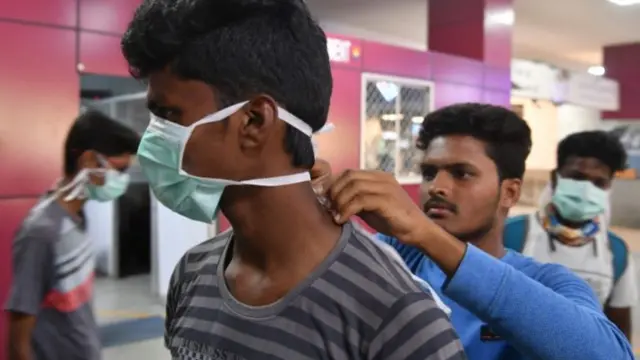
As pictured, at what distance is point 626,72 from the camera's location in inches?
456

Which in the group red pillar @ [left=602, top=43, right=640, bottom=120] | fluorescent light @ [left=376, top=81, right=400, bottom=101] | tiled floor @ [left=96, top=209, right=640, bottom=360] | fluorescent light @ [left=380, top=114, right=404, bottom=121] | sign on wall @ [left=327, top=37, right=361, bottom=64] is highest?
red pillar @ [left=602, top=43, right=640, bottom=120]

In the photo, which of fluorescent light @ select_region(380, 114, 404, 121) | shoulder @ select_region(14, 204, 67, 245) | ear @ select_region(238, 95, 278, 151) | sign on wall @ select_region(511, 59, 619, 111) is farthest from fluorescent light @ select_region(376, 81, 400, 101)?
ear @ select_region(238, 95, 278, 151)

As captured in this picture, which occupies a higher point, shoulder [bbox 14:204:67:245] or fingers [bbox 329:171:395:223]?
fingers [bbox 329:171:395:223]

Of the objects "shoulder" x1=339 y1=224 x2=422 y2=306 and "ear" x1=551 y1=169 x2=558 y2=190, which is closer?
"shoulder" x1=339 y1=224 x2=422 y2=306

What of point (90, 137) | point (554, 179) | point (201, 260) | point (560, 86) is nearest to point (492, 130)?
point (201, 260)

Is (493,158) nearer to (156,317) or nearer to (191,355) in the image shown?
(191,355)

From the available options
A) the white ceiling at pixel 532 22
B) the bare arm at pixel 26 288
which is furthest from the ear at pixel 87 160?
the white ceiling at pixel 532 22

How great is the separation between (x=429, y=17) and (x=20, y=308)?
6970mm

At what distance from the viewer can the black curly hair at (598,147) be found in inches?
95.3

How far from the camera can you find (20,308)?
2.03 m

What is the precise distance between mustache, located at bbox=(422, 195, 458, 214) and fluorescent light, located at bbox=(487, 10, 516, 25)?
21.6 ft

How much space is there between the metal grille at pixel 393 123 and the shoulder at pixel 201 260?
Answer: 16.0 ft

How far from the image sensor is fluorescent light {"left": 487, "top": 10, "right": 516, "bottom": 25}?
299 inches

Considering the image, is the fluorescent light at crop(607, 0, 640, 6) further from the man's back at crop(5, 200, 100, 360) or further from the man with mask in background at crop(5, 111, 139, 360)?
the man's back at crop(5, 200, 100, 360)
